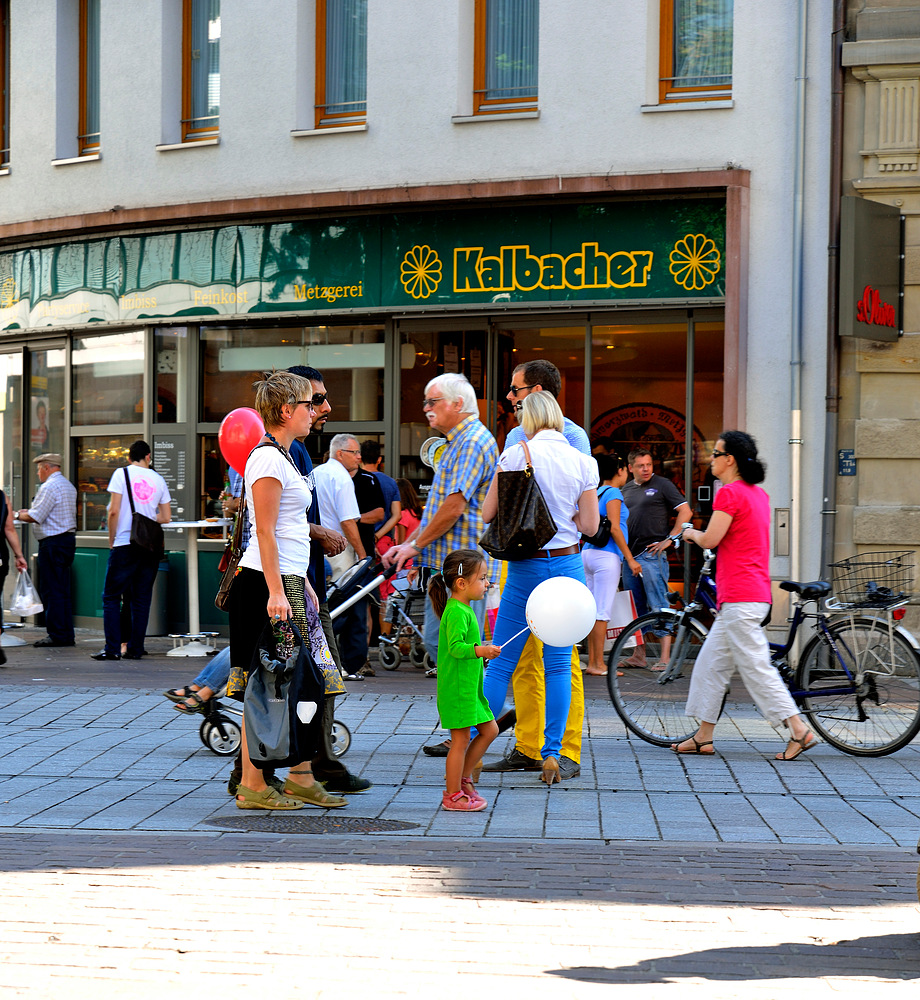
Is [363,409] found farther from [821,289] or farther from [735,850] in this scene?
[735,850]

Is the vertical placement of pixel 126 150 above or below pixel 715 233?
above

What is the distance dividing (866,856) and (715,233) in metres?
8.18

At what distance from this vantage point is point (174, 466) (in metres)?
15.4

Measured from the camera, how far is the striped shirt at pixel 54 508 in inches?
551

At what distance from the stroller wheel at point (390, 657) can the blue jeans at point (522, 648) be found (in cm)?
503

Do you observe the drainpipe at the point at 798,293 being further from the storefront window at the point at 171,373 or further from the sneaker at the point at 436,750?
the storefront window at the point at 171,373

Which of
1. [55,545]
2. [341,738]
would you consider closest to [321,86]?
[55,545]

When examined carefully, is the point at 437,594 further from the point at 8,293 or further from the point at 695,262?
the point at 8,293

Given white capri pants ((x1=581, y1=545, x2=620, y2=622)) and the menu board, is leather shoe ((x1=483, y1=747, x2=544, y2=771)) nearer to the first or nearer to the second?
white capri pants ((x1=581, y1=545, x2=620, y2=622))

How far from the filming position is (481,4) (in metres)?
13.8

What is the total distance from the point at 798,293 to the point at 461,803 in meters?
7.40

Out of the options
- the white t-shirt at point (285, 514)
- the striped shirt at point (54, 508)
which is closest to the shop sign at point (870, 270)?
the white t-shirt at point (285, 514)

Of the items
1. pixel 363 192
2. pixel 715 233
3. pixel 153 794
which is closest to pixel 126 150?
pixel 363 192

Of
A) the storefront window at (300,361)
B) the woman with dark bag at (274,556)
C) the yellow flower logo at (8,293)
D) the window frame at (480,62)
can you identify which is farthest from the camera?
the yellow flower logo at (8,293)
